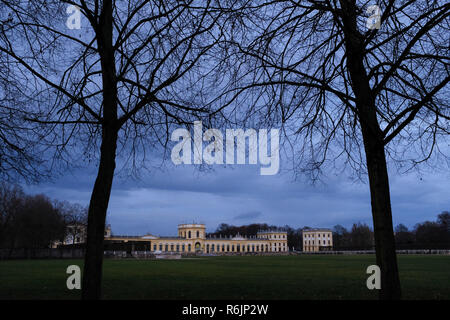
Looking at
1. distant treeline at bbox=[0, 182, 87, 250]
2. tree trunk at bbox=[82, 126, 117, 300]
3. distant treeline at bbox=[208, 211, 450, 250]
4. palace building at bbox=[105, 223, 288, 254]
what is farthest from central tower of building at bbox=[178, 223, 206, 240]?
tree trunk at bbox=[82, 126, 117, 300]

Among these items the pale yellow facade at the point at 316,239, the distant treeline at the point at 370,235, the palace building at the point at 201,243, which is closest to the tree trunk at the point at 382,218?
the distant treeline at the point at 370,235

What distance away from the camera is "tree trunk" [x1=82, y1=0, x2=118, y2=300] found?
6945mm

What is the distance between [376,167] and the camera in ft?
24.2

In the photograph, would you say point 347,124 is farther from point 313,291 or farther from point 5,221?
point 5,221

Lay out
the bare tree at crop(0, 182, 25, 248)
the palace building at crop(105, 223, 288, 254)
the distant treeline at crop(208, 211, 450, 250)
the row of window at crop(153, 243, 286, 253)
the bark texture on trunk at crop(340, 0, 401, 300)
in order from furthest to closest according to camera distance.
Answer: the row of window at crop(153, 243, 286, 253) < the palace building at crop(105, 223, 288, 254) < the distant treeline at crop(208, 211, 450, 250) < the bare tree at crop(0, 182, 25, 248) < the bark texture on trunk at crop(340, 0, 401, 300)

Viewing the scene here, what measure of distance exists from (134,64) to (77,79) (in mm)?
1415

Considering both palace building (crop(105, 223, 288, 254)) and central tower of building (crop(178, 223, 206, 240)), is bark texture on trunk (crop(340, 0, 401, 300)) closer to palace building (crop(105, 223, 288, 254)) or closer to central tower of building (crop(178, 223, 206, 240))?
palace building (crop(105, 223, 288, 254))

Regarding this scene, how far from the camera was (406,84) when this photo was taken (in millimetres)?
8070

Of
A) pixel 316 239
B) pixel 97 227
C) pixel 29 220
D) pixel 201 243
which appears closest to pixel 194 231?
pixel 201 243

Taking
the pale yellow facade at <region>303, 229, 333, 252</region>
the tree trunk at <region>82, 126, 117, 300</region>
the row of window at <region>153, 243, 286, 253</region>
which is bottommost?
the tree trunk at <region>82, 126, 117, 300</region>

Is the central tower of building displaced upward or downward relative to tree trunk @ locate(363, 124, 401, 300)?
upward

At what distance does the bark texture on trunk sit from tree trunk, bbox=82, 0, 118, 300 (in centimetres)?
390

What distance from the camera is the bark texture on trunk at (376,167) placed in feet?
23.5
